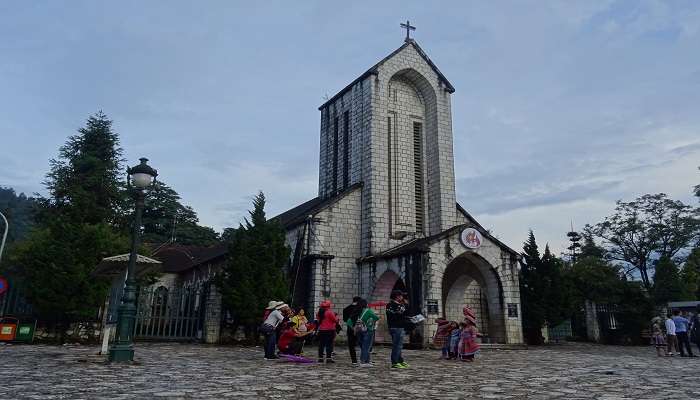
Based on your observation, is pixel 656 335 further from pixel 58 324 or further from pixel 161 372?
pixel 58 324

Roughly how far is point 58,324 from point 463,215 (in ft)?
57.9

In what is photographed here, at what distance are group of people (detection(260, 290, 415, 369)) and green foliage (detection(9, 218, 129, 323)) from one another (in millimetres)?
7282

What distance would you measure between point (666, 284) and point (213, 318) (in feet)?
81.6

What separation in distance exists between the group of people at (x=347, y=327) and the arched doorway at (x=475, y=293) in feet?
28.7

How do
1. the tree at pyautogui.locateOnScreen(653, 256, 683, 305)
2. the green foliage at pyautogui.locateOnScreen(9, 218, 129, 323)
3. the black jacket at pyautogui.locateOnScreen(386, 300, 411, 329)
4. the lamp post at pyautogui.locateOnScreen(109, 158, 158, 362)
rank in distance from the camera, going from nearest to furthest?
the lamp post at pyautogui.locateOnScreen(109, 158, 158, 362)
the black jacket at pyautogui.locateOnScreen(386, 300, 411, 329)
the green foliage at pyautogui.locateOnScreen(9, 218, 129, 323)
the tree at pyautogui.locateOnScreen(653, 256, 683, 305)

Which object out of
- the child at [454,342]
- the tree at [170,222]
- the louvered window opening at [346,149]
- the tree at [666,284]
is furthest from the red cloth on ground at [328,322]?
the tree at [170,222]

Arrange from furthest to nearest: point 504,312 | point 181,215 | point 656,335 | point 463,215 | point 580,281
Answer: point 181,215, point 580,281, point 463,215, point 504,312, point 656,335

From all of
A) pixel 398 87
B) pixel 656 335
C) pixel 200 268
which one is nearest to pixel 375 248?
pixel 398 87

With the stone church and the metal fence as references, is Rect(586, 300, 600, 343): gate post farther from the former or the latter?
the metal fence

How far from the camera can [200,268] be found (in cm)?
3067

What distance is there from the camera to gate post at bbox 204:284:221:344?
18453 mm

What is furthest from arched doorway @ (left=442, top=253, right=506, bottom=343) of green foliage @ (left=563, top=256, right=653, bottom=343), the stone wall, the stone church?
the stone wall

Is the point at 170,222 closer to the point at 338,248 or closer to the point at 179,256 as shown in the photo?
the point at 179,256

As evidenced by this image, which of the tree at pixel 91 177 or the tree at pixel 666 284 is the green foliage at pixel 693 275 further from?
the tree at pixel 91 177
